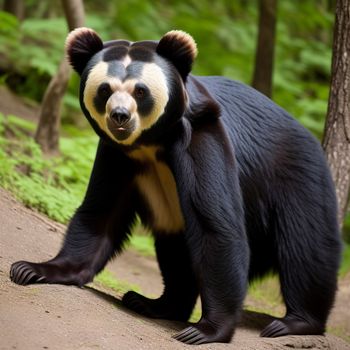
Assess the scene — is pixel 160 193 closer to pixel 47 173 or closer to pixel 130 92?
pixel 130 92

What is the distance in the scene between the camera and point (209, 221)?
520cm

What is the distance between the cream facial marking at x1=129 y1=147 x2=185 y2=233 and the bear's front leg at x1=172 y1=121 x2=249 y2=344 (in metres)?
0.32

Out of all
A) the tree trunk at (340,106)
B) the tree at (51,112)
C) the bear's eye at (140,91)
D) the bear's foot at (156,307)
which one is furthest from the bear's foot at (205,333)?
the tree at (51,112)

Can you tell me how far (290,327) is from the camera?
598 centimetres

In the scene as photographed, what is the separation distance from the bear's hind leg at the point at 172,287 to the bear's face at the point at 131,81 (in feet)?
3.95

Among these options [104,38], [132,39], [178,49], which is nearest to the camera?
[178,49]

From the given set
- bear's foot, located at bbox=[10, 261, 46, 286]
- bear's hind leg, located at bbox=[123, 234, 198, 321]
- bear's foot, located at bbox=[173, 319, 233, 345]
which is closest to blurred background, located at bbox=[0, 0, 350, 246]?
bear's hind leg, located at bbox=[123, 234, 198, 321]

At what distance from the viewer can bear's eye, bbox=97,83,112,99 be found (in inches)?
192

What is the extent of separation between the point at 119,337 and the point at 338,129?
10.6ft

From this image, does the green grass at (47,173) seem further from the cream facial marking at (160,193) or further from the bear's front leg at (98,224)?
the cream facial marking at (160,193)

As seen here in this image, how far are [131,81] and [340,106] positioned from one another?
8.88ft

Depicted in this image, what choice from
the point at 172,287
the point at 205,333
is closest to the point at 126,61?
the point at 205,333

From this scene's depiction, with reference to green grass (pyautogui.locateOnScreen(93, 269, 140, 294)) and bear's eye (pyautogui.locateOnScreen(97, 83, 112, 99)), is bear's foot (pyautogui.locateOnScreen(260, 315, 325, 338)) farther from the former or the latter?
bear's eye (pyautogui.locateOnScreen(97, 83, 112, 99))

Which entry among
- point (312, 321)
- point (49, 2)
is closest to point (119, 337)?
point (312, 321)
